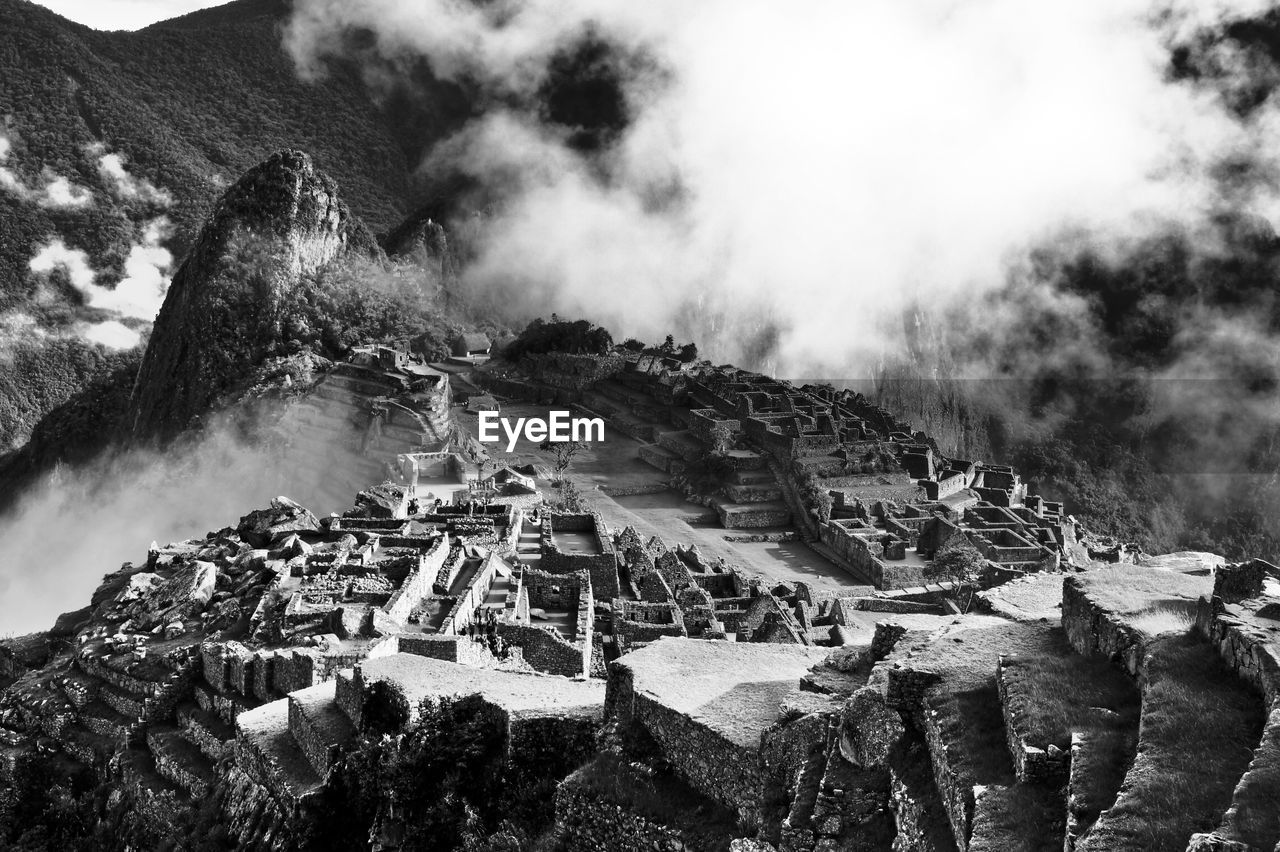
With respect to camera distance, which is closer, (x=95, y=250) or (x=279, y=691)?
(x=279, y=691)

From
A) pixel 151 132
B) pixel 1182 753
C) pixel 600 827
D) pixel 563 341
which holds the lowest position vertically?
pixel 600 827

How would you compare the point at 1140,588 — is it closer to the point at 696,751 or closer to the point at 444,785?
the point at 696,751

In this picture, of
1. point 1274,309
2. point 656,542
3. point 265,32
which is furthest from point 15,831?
point 265,32

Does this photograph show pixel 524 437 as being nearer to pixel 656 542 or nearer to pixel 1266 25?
pixel 656 542

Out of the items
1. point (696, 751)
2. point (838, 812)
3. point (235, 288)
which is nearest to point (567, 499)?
point (696, 751)

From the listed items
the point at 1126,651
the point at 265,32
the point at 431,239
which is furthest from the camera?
the point at 265,32

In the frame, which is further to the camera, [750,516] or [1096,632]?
[750,516]

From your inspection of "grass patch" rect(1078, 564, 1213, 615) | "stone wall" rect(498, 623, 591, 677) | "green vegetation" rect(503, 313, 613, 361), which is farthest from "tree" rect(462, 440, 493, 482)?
"grass patch" rect(1078, 564, 1213, 615)

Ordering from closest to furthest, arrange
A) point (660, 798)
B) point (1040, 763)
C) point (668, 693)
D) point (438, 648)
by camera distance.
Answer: point (1040, 763) → point (660, 798) → point (668, 693) → point (438, 648)
